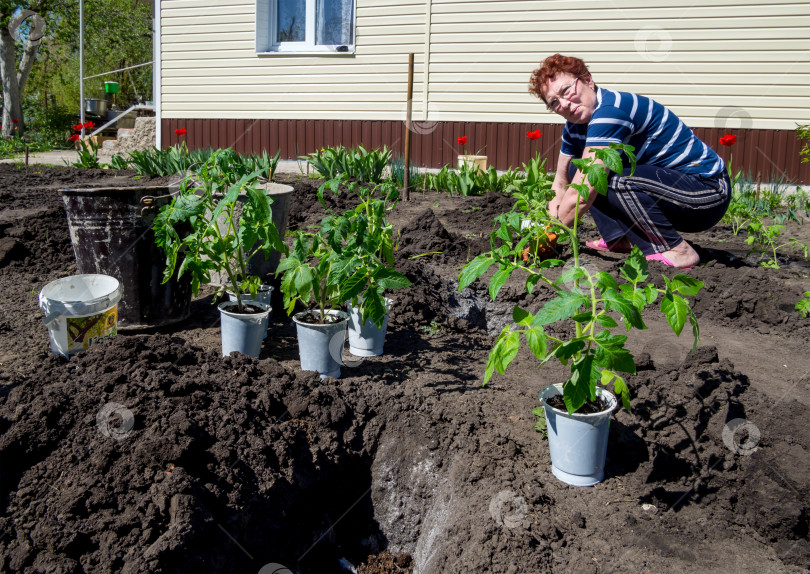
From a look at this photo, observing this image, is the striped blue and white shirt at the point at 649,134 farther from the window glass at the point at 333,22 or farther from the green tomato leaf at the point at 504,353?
the window glass at the point at 333,22

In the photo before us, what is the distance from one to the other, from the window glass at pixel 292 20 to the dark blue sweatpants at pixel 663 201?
6290 millimetres

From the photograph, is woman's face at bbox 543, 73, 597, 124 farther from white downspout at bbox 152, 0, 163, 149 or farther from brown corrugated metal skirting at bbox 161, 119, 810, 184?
white downspout at bbox 152, 0, 163, 149

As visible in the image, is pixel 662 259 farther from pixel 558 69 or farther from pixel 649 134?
pixel 558 69

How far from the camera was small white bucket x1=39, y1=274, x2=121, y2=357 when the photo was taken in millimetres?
2875

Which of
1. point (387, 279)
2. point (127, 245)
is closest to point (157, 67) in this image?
point (127, 245)

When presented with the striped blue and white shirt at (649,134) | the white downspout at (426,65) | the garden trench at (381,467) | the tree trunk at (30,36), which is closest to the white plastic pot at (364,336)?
the garden trench at (381,467)

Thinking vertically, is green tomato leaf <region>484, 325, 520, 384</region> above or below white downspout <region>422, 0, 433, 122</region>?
below

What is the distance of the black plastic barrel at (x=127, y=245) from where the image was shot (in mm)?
3340

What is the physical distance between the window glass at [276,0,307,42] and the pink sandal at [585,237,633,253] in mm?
6037

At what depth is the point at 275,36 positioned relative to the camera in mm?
9320

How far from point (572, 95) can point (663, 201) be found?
37.3 inches

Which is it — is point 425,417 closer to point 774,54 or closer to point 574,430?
point 574,430

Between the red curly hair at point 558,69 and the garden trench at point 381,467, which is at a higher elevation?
the red curly hair at point 558,69

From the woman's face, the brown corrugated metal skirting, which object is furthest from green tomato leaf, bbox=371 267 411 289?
the brown corrugated metal skirting
